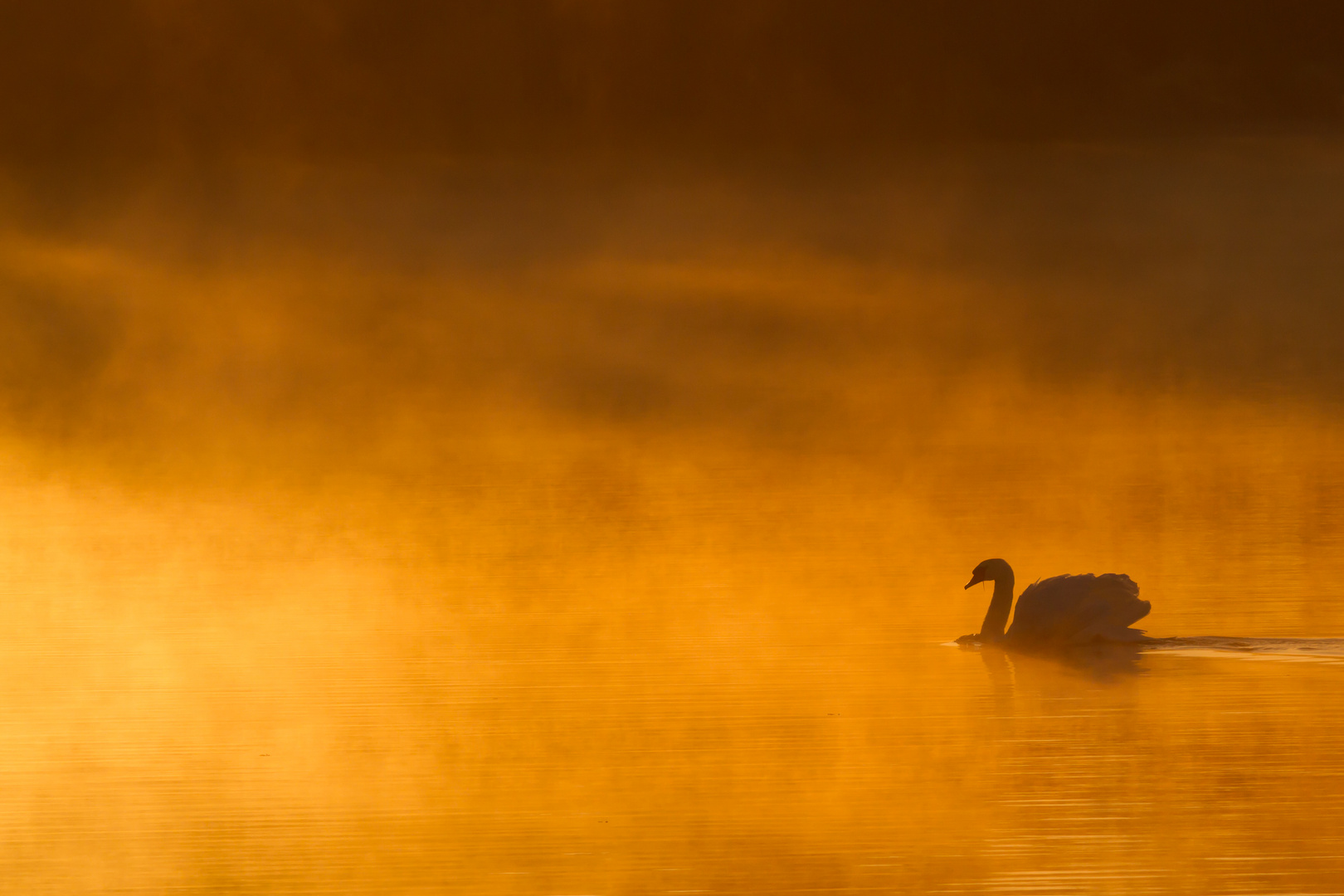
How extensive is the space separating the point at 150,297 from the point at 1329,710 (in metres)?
8.04

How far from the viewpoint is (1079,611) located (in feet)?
15.8

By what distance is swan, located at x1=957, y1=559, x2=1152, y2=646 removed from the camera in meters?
4.77

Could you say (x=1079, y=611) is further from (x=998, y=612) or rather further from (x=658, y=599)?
(x=658, y=599)

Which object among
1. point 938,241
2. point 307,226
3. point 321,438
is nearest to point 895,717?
point 321,438

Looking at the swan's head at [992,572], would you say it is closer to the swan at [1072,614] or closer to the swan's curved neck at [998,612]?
the swan's curved neck at [998,612]

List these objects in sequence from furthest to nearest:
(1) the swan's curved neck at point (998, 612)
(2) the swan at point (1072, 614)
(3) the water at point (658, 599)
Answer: (1) the swan's curved neck at point (998, 612)
(2) the swan at point (1072, 614)
(3) the water at point (658, 599)

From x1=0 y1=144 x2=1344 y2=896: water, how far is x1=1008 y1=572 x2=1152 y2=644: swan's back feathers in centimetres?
9

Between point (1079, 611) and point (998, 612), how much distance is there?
230 mm

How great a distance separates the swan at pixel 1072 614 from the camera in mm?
4773

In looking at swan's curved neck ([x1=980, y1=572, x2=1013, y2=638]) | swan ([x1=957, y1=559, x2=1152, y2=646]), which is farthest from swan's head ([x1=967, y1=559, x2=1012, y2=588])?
swan ([x1=957, y1=559, x2=1152, y2=646])

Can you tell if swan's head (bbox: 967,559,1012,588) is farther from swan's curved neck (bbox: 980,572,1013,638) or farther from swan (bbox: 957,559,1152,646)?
swan (bbox: 957,559,1152,646)

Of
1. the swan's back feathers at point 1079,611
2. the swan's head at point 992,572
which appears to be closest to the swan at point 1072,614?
the swan's back feathers at point 1079,611

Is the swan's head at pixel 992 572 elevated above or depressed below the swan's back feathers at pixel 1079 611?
above

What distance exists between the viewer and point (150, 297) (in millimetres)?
10773
